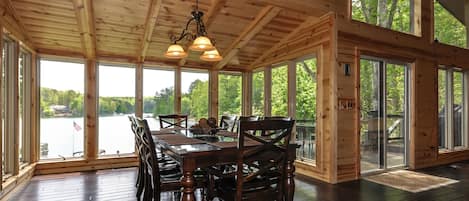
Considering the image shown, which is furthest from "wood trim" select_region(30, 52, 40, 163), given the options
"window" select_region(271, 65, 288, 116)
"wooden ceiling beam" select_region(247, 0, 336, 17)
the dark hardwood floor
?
"window" select_region(271, 65, 288, 116)

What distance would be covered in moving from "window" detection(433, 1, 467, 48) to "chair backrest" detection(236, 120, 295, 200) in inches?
203

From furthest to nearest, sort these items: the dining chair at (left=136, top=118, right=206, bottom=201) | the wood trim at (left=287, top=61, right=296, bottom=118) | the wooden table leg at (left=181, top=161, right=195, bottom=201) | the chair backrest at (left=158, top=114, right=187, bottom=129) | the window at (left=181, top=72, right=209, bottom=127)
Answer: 1. the window at (left=181, top=72, right=209, bottom=127)
2. the wood trim at (left=287, top=61, right=296, bottom=118)
3. the chair backrest at (left=158, top=114, right=187, bottom=129)
4. the dining chair at (left=136, top=118, right=206, bottom=201)
5. the wooden table leg at (left=181, top=161, right=195, bottom=201)

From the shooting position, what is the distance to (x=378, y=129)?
484cm

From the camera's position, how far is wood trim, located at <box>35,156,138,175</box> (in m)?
4.72

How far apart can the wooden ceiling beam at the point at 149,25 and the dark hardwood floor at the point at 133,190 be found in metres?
2.20

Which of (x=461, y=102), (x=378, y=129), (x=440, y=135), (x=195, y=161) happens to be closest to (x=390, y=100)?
(x=378, y=129)

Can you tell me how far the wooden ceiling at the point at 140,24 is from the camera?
392 cm

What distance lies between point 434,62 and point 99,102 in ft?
21.4

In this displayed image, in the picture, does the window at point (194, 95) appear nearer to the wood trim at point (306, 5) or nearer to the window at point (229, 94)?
the window at point (229, 94)

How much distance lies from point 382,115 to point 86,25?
499 cm

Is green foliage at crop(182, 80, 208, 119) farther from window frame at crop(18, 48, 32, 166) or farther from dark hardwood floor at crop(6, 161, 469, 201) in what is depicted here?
window frame at crop(18, 48, 32, 166)

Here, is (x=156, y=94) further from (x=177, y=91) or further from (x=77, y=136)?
(x=77, y=136)

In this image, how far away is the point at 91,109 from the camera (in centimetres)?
516

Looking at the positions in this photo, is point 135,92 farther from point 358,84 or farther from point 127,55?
point 358,84
